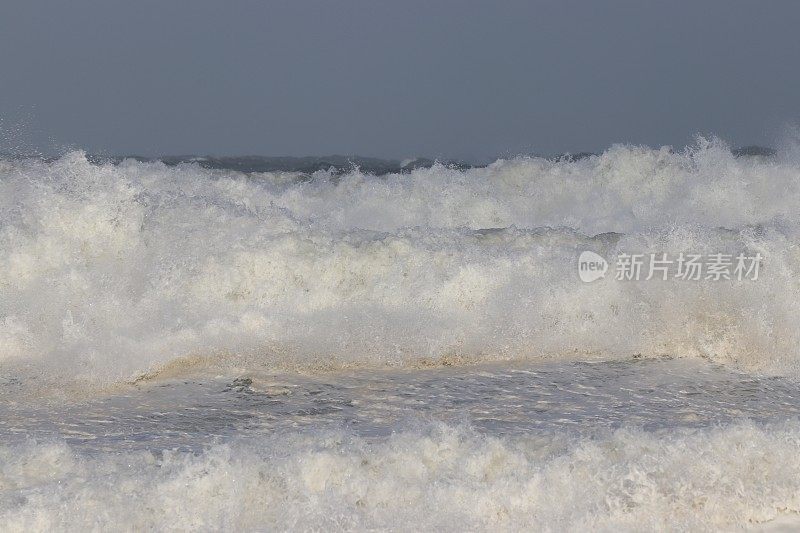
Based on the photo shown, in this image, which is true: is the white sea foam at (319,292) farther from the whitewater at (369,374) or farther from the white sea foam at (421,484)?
the white sea foam at (421,484)

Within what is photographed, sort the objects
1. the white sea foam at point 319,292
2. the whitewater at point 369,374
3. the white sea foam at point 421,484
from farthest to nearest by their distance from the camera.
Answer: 1. the white sea foam at point 319,292
2. the whitewater at point 369,374
3. the white sea foam at point 421,484

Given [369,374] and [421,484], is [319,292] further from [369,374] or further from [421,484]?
[421,484]

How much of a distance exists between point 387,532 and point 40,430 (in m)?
2.01

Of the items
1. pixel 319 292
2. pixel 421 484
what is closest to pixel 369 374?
pixel 319 292

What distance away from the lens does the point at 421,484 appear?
3686mm

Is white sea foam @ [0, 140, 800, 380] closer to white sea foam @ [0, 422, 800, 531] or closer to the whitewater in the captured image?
the whitewater

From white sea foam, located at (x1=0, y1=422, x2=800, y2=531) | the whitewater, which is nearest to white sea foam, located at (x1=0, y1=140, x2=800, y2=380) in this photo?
the whitewater

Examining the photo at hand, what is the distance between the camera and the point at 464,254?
652 centimetres

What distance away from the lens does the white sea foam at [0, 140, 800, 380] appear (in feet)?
18.3

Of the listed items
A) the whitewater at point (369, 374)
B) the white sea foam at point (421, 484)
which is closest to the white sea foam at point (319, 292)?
the whitewater at point (369, 374)

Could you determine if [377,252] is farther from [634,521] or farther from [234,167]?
[234,167]

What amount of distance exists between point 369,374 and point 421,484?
1.63 metres

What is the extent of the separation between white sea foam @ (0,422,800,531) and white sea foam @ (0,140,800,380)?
5.10 feet

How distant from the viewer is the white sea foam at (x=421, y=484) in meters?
3.48
